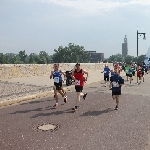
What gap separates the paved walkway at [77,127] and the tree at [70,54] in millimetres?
127804

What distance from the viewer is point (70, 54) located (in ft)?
466

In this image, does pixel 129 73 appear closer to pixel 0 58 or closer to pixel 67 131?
pixel 67 131

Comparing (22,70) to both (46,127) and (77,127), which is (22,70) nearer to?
(46,127)

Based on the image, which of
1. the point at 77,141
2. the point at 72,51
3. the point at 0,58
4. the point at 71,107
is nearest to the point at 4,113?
the point at 71,107

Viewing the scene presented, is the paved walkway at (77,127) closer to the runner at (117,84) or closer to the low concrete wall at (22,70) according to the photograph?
the runner at (117,84)

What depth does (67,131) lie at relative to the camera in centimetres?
593

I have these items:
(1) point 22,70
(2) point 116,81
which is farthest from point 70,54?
(2) point 116,81

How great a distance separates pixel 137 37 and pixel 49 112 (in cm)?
3155

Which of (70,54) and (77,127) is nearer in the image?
(77,127)

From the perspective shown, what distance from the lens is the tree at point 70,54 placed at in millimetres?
137625

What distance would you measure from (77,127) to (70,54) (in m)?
137

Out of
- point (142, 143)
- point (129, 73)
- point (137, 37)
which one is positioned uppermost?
point (137, 37)

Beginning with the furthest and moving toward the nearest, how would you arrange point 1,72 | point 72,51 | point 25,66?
point 72,51 < point 25,66 < point 1,72

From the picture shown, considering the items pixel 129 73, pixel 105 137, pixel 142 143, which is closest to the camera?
pixel 142 143
